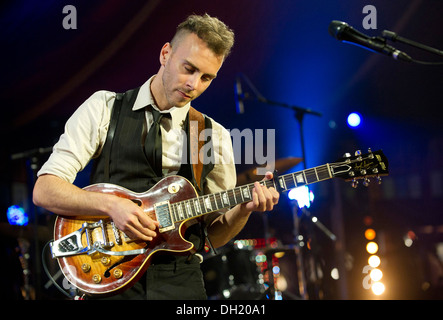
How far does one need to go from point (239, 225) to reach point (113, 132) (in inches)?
35.6

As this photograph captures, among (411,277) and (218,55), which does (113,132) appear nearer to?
(218,55)

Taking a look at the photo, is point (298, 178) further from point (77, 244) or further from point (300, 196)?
point (300, 196)

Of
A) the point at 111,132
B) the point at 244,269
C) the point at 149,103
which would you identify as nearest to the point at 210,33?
the point at 149,103

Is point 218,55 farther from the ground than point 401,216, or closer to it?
farther from the ground

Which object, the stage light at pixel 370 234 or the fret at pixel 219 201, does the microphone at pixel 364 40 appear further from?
the stage light at pixel 370 234

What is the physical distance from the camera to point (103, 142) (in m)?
2.43

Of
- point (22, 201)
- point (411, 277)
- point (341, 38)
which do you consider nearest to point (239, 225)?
point (341, 38)

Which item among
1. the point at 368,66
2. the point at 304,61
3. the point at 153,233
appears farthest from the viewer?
the point at 368,66

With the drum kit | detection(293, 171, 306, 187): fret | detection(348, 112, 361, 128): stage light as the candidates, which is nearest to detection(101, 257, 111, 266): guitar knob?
detection(293, 171, 306, 187): fret

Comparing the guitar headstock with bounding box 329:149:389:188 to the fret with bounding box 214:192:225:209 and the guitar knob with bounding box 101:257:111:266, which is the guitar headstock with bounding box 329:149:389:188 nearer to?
the fret with bounding box 214:192:225:209

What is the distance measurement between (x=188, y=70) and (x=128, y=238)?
1.01 meters

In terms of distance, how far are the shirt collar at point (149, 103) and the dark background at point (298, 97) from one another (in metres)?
1.21

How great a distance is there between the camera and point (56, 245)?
89.4 inches

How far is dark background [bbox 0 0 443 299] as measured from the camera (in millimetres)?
3939
